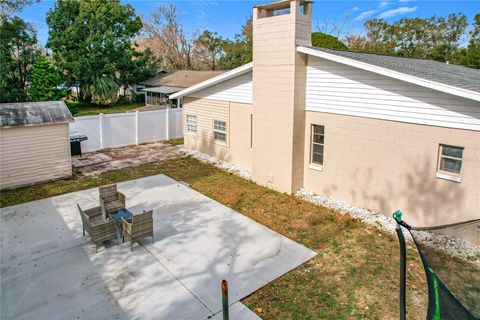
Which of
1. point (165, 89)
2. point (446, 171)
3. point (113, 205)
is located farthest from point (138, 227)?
point (165, 89)

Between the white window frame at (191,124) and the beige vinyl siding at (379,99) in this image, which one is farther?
the white window frame at (191,124)

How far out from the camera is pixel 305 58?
1161 centimetres

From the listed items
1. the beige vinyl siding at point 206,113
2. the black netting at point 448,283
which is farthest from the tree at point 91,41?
the black netting at point 448,283

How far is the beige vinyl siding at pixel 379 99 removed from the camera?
8.58m

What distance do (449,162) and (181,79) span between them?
33.6 meters

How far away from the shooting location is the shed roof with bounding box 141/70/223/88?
123ft

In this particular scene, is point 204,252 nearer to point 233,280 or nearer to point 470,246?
point 233,280

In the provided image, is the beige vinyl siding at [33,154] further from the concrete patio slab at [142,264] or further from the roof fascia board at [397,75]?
the roof fascia board at [397,75]

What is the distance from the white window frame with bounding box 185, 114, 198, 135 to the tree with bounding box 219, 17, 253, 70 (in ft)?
108

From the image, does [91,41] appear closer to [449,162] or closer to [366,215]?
[366,215]

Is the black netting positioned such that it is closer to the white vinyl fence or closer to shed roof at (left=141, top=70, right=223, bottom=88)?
the white vinyl fence

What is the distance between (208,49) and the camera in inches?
2244

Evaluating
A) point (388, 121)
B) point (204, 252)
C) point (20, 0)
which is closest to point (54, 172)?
point (204, 252)

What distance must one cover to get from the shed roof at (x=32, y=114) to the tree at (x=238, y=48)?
38478mm
